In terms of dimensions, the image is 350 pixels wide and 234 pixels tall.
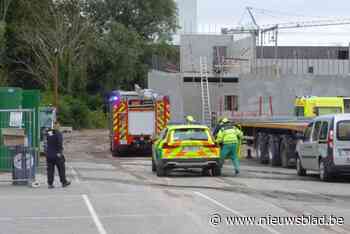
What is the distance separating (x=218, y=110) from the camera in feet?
177

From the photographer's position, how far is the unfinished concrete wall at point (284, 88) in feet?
155

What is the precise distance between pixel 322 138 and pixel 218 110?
3262 centimetres

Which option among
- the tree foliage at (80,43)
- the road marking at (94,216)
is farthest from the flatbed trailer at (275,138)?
the tree foliage at (80,43)

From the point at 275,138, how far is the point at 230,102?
25.9 meters

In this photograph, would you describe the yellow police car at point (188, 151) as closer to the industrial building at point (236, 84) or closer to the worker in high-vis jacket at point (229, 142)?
the worker in high-vis jacket at point (229, 142)

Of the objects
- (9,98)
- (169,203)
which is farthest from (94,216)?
(9,98)

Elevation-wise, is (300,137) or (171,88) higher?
(171,88)

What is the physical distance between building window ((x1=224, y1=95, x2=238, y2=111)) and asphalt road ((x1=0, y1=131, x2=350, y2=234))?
1124 inches

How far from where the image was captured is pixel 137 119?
3572cm

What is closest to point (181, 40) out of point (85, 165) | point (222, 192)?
point (85, 165)

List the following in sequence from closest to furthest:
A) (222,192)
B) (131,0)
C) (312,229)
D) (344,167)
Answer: (312,229)
(222,192)
(344,167)
(131,0)

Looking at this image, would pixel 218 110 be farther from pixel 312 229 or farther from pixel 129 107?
pixel 312 229

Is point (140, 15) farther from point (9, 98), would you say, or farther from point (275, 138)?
point (9, 98)

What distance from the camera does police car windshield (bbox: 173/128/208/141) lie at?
75.4ft
